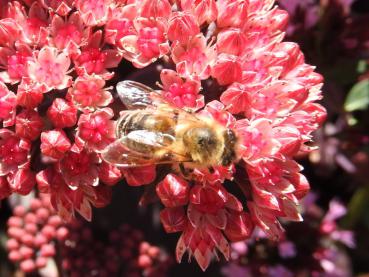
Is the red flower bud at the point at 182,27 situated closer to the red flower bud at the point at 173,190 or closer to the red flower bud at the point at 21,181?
the red flower bud at the point at 173,190

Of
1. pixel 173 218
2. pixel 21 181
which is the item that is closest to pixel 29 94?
pixel 21 181

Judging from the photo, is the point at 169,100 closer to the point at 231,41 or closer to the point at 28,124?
the point at 231,41

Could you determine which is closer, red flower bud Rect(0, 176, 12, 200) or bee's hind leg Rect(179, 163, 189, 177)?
bee's hind leg Rect(179, 163, 189, 177)

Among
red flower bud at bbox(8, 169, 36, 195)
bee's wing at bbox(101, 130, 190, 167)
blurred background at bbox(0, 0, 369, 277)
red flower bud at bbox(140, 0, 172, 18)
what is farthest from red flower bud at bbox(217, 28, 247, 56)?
blurred background at bbox(0, 0, 369, 277)

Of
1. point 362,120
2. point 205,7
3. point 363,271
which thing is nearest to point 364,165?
point 362,120

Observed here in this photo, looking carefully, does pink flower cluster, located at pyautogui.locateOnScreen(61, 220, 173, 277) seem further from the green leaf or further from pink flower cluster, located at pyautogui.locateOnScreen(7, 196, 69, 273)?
the green leaf

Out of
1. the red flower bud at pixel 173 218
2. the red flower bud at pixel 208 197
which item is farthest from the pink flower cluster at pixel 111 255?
the red flower bud at pixel 208 197

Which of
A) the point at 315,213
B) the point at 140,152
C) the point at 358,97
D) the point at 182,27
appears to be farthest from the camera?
the point at 315,213
